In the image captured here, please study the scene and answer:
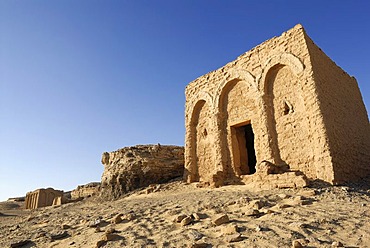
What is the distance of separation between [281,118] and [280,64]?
2.01 m

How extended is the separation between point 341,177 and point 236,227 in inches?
195

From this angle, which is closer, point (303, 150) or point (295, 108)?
point (303, 150)

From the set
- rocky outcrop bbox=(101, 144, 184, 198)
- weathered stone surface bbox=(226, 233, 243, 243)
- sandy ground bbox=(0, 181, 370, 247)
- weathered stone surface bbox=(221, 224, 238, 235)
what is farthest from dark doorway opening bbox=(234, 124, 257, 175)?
weathered stone surface bbox=(226, 233, 243, 243)

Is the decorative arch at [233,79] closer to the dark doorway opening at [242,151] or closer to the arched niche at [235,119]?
the arched niche at [235,119]

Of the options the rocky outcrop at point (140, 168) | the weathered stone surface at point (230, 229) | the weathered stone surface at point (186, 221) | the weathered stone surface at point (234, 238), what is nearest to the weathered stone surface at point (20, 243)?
the weathered stone surface at point (186, 221)

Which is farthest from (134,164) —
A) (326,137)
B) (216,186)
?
(326,137)

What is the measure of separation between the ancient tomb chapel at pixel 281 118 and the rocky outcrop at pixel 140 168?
1.92 metres

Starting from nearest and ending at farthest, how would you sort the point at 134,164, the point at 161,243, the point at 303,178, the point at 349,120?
the point at 161,243 < the point at 303,178 < the point at 349,120 < the point at 134,164

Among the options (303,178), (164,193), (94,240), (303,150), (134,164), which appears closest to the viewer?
(94,240)

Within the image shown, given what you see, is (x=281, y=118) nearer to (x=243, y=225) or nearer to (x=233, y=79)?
(x=233, y=79)

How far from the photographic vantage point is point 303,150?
27.7ft

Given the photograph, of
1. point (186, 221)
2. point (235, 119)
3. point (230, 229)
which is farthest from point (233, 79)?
point (230, 229)

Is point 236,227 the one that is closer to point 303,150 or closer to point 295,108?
point 303,150

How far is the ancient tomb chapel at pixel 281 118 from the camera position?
8135mm
